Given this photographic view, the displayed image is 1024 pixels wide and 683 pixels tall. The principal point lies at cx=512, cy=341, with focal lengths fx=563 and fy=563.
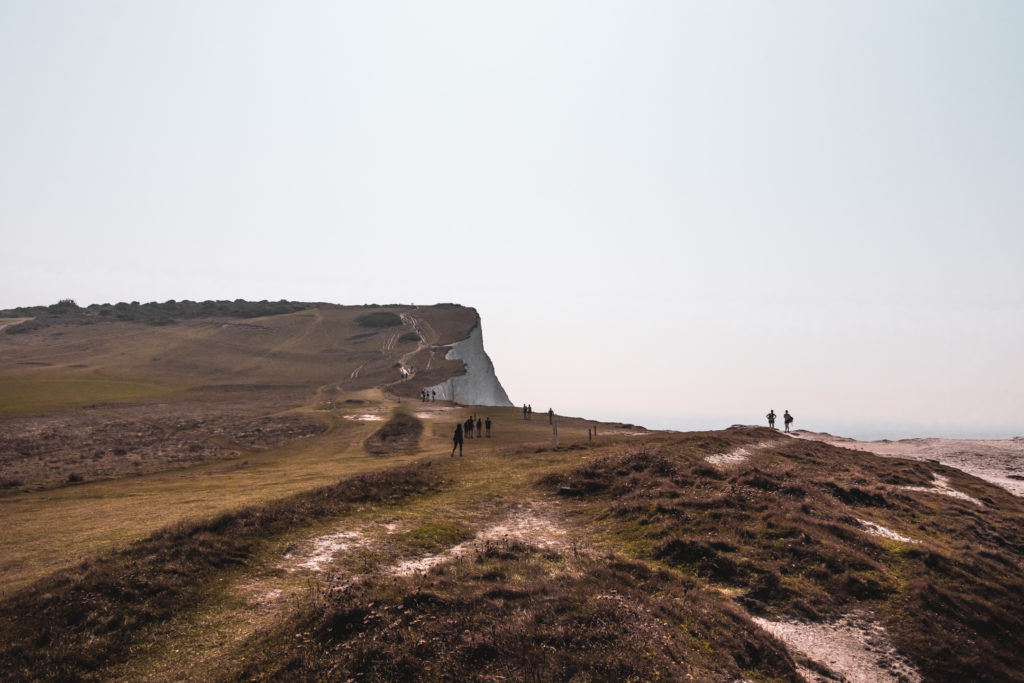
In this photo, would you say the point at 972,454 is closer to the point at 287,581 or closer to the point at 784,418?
the point at 784,418

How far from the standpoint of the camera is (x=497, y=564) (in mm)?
18344

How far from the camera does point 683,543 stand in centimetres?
2144

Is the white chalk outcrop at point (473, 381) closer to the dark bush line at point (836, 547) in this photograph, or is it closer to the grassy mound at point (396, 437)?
the grassy mound at point (396, 437)

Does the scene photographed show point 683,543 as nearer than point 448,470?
Yes

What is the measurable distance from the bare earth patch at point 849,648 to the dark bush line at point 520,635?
4.05ft

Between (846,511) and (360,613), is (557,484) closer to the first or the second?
(846,511)

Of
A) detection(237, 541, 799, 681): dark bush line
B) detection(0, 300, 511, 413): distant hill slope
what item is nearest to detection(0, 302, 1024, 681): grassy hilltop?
detection(237, 541, 799, 681): dark bush line

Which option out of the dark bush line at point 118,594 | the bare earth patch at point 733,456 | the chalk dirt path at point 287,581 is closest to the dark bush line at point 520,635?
the chalk dirt path at point 287,581

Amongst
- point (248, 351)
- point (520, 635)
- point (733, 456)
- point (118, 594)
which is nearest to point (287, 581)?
point (118, 594)

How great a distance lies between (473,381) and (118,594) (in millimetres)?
121237

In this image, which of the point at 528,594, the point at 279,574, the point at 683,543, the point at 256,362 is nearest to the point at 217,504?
the point at 279,574

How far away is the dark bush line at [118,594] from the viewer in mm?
12195

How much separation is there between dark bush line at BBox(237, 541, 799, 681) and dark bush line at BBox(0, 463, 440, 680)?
3.56 m

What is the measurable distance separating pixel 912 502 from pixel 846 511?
7.75m
